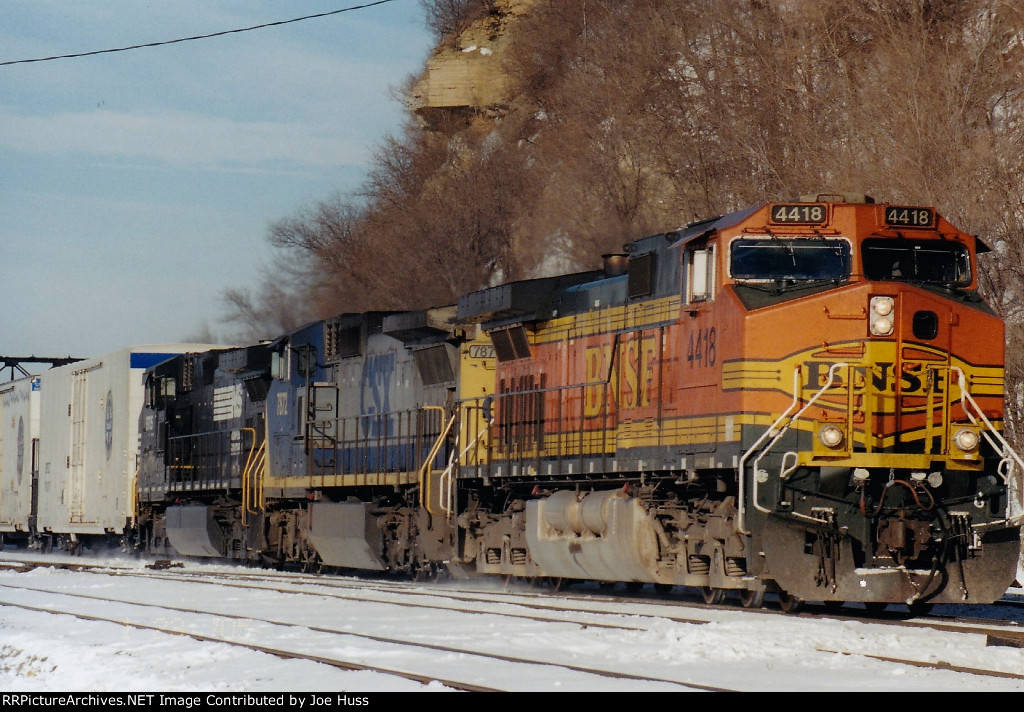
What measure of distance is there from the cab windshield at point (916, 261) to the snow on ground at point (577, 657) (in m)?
3.43

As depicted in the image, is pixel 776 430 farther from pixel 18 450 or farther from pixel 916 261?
pixel 18 450

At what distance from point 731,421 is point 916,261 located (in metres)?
2.38

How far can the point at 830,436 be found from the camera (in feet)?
42.2

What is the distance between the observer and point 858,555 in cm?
1303

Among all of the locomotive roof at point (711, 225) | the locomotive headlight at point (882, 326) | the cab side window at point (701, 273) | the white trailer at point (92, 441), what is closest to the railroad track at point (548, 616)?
the locomotive headlight at point (882, 326)

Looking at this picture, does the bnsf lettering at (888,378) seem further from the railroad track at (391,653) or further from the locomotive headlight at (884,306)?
the railroad track at (391,653)

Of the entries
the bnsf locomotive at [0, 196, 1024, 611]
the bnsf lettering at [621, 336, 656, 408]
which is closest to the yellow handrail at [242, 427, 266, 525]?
the bnsf locomotive at [0, 196, 1024, 611]

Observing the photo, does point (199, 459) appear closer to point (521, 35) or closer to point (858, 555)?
point (858, 555)

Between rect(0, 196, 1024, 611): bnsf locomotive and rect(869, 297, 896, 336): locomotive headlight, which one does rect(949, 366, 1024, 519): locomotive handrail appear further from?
rect(869, 297, 896, 336): locomotive headlight

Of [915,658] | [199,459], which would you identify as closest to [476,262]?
[199,459]

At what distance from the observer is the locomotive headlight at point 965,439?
13094 millimetres

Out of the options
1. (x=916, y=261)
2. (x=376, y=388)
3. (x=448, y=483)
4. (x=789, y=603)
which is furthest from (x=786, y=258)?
(x=376, y=388)

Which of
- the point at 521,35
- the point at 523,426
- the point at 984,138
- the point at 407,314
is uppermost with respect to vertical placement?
the point at 521,35

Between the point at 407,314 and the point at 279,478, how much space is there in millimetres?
5066
